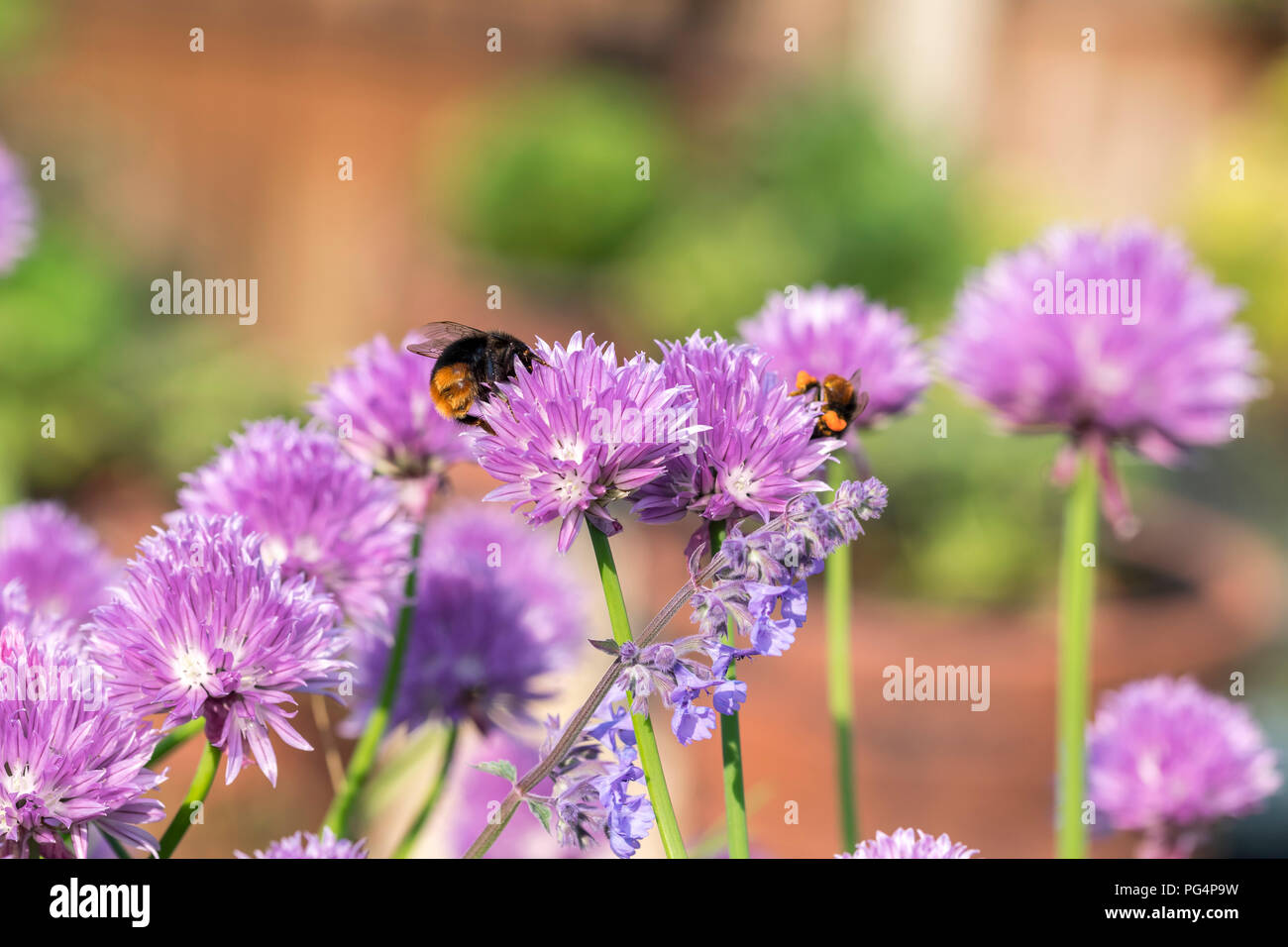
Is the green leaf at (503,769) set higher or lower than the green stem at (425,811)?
higher

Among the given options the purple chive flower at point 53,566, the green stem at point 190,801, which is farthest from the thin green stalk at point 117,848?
the purple chive flower at point 53,566

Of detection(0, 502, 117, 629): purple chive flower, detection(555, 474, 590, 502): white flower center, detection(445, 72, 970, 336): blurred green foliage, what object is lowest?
detection(0, 502, 117, 629): purple chive flower

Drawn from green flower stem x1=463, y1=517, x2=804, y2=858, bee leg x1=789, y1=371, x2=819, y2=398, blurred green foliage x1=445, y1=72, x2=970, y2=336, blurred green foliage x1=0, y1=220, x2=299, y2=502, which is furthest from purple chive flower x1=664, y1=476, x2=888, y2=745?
blurred green foliage x1=445, y1=72, x2=970, y2=336

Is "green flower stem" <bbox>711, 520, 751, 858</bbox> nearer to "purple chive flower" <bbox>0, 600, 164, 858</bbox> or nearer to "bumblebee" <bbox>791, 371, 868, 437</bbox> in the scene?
"bumblebee" <bbox>791, 371, 868, 437</bbox>

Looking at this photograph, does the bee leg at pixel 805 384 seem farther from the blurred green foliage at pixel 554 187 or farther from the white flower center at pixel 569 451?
the blurred green foliage at pixel 554 187

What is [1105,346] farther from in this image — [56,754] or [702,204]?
[702,204]
